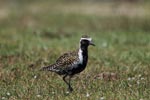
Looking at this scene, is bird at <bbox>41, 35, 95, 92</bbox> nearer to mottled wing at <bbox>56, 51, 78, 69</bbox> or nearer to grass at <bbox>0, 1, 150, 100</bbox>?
mottled wing at <bbox>56, 51, 78, 69</bbox>

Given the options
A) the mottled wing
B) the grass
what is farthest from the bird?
the grass

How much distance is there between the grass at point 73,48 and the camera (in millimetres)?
10508

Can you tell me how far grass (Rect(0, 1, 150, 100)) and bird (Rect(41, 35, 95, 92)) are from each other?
0.26m

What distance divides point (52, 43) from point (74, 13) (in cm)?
640

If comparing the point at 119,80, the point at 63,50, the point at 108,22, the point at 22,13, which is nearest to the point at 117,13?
the point at 108,22

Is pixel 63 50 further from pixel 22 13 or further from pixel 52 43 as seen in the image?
pixel 22 13

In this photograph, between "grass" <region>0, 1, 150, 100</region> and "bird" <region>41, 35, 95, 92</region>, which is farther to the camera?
"bird" <region>41, 35, 95, 92</region>

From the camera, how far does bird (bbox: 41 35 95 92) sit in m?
10.7

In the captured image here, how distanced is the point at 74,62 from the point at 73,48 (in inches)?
211

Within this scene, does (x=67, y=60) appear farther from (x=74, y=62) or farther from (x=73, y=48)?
(x=73, y=48)

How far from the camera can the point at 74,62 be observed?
35.3 ft

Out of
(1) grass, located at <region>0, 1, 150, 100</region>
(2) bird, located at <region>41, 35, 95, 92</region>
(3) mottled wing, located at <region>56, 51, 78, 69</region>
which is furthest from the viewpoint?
(3) mottled wing, located at <region>56, 51, 78, 69</region>

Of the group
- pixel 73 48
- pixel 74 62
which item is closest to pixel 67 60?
pixel 74 62

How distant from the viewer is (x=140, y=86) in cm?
1088
